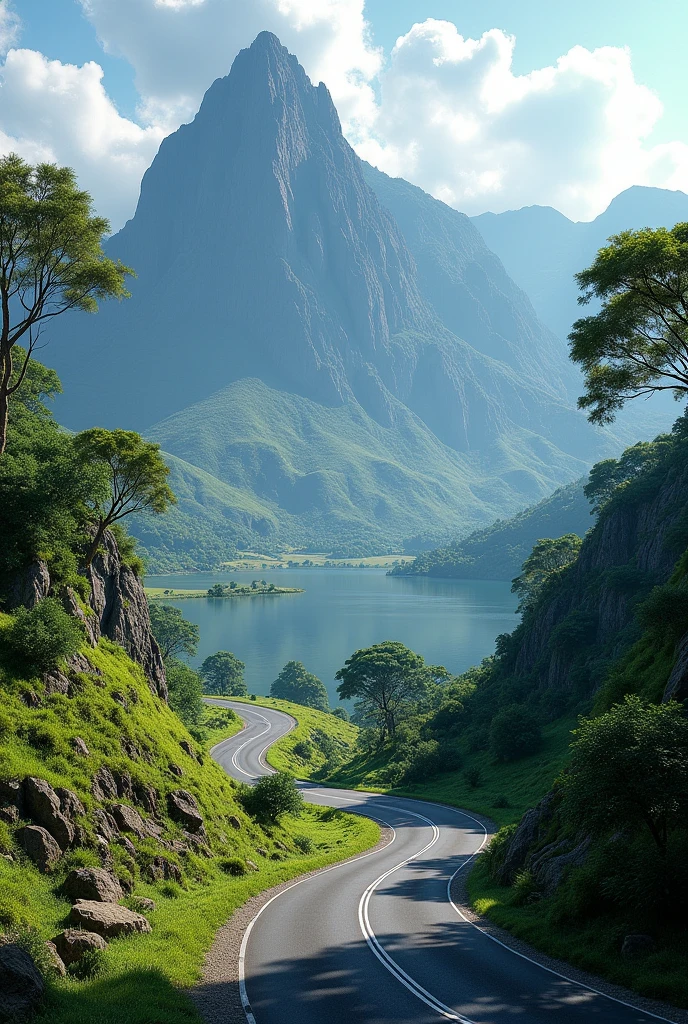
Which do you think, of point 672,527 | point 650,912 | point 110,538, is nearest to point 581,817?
point 650,912

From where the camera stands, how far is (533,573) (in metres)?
106

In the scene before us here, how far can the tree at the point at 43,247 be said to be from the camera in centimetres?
2989

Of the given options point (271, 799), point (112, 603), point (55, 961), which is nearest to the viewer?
point (55, 961)

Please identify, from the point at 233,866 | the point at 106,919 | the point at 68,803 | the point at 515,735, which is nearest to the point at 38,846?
the point at 68,803

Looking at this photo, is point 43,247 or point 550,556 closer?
point 43,247

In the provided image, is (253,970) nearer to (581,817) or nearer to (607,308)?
(581,817)

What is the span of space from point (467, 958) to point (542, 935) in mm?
2657

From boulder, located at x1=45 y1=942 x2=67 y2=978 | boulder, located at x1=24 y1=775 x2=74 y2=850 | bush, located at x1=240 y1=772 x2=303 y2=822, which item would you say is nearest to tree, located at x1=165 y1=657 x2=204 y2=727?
bush, located at x1=240 y1=772 x2=303 y2=822

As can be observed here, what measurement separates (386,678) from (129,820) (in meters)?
72.7

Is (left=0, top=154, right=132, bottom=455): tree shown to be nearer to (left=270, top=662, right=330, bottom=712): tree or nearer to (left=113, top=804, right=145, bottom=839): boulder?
(left=113, top=804, right=145, bottom=839): boulder

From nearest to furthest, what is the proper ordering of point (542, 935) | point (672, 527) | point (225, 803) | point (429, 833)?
1. point (542, 935)
2. point (225, 803)
3. point (429, 833)
4. point (672, 527)

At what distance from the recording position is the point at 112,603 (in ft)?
118

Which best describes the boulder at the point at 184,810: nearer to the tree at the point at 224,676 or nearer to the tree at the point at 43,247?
the tree at the point at 43,247

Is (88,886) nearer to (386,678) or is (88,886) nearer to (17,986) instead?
(17,986)
